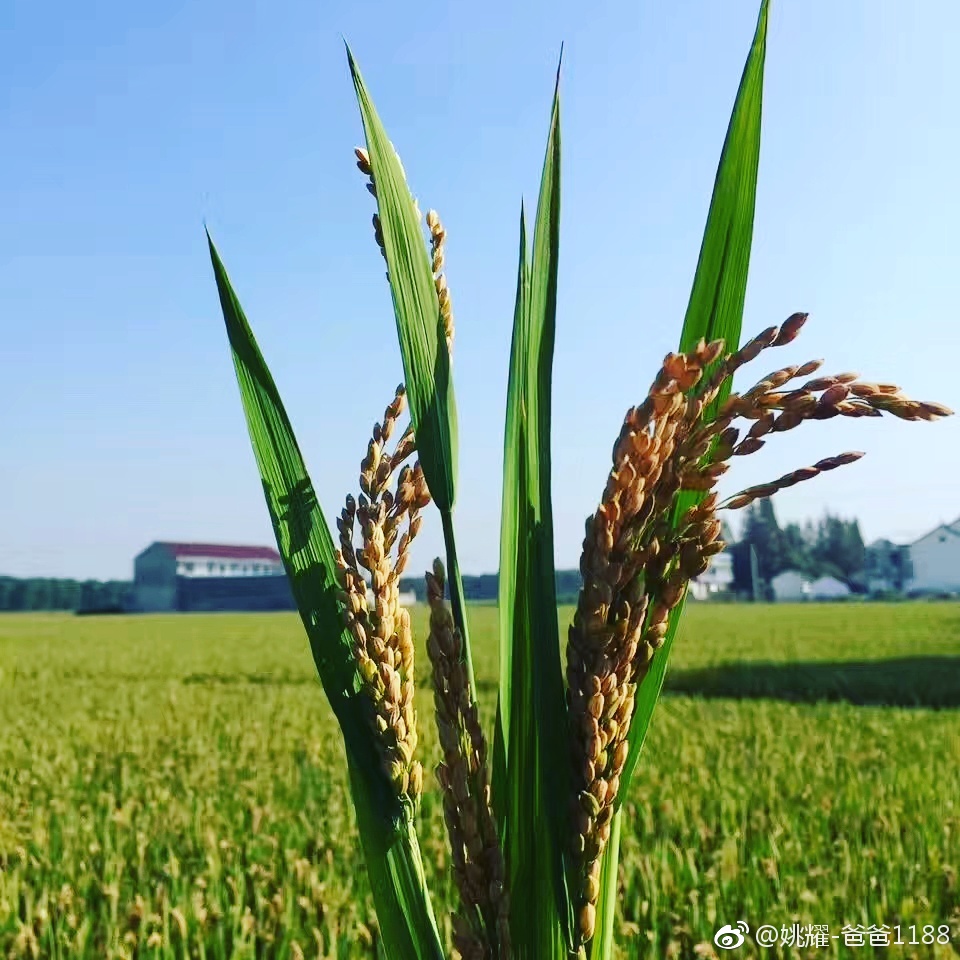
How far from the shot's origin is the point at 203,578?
79562 mm

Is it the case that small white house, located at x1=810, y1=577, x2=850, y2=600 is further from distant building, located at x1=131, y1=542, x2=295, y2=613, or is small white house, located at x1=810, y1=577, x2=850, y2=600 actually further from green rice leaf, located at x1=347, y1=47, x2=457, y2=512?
green rice leaf, located at x1=347, y1=47, x2=457, y2=512

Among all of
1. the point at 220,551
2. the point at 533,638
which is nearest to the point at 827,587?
the point at 220,551

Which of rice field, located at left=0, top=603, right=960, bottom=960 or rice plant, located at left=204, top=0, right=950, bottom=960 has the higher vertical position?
rice plant, located at left=204, top=0, right=950, bottom=960

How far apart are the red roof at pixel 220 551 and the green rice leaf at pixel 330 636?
8089 cm

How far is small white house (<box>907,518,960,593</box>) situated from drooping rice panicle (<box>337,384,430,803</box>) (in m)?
87.6

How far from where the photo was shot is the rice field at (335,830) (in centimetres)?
360

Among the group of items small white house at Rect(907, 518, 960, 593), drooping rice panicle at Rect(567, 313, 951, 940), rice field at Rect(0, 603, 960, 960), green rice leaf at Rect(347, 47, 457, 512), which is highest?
small white house at Rect(907, 518, 960, 593)

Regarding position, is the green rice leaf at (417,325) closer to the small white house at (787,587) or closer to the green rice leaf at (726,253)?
the green rice leaf at (726,253)

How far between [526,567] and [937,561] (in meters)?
90.5

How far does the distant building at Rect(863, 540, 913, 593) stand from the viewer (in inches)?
3455

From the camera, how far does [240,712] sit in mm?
10930

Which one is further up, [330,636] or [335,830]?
[330,636]

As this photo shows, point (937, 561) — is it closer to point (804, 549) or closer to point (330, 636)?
point (804, 549)

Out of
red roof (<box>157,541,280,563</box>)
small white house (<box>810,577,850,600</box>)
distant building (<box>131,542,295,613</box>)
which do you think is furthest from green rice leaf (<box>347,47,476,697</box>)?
small white house (<box>810,577,850,600</box>)
